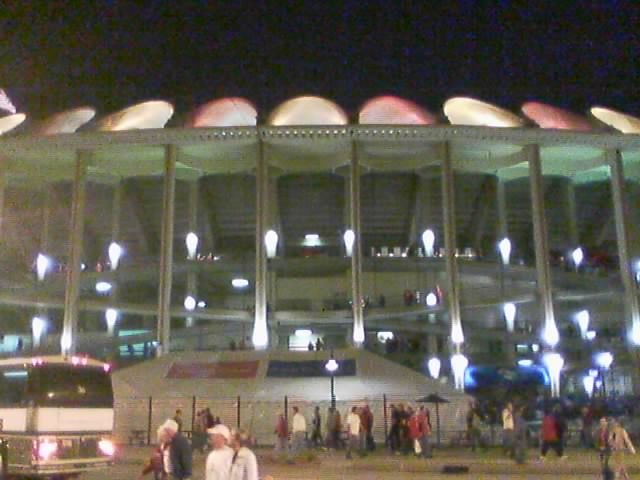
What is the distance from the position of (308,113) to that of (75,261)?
15744mm

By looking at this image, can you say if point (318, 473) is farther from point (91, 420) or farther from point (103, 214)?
point (103, 214)

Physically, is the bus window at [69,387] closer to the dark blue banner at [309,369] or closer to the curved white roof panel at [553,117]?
the dark blue banner at [309,369]

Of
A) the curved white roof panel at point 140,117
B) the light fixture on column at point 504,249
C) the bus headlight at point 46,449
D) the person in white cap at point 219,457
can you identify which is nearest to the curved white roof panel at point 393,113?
the light fixture on column at point 504,249

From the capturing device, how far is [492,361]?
167 ft

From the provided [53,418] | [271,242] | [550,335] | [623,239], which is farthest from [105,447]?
[623,239]

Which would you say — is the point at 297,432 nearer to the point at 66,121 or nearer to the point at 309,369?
the point at 309,369

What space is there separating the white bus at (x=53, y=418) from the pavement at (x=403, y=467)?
2.30 meters

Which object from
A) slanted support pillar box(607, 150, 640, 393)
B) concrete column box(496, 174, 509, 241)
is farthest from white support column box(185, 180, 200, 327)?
slanted support pillar box(607, 150, 640, 393)

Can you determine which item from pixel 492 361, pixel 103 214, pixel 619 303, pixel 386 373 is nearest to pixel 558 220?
pixel 619 303

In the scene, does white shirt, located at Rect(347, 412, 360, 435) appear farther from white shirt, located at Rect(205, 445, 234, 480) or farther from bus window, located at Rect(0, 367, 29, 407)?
white shirt, located at Rect(205, 445, 234, 480)

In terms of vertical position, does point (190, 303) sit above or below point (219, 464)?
above

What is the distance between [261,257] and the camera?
146ft

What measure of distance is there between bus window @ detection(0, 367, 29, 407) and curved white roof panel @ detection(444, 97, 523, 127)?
33.6 m

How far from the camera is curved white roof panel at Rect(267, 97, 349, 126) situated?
45531 mm
